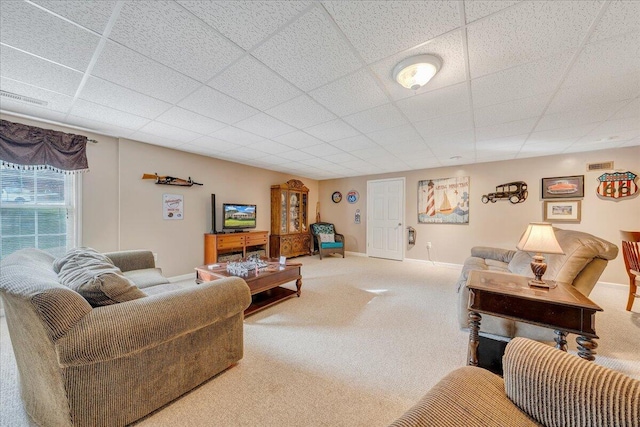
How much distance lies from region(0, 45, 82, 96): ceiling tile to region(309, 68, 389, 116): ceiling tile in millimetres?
1966

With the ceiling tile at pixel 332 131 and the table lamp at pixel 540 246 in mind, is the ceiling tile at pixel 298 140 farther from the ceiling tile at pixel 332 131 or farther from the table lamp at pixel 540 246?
the table lamp at pixel 540 246

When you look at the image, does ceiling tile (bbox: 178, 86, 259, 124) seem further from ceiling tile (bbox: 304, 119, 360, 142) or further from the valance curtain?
the valance curtain

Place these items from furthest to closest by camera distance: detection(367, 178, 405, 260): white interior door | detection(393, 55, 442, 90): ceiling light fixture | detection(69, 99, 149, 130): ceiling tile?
detection(367, 178, 405, 260): white interior door → detection(69, 99, 149, 130): ceiling tile → detection(393, 55, 442, 90): ceiling light fixture

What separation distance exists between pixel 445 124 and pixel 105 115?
155 inches

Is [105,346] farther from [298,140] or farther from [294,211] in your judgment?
[294,211]

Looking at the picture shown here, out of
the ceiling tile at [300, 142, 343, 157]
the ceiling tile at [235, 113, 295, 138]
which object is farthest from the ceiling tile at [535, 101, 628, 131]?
the ceiling tile at [235, 113, 295, 138]

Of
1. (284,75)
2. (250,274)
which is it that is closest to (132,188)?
(250,274)

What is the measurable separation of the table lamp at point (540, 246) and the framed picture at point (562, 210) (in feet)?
11.5

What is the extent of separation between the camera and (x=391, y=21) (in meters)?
1.31

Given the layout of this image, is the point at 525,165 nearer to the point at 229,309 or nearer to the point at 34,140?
the point at 229,309

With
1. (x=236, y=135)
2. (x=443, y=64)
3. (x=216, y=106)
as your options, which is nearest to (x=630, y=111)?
(x=443, y=64)

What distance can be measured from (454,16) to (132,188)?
433cm

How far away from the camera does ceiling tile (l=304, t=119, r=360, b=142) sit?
281 cm

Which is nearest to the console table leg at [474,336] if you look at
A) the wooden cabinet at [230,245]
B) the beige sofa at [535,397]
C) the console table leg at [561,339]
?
the console table leg at [561,339]
